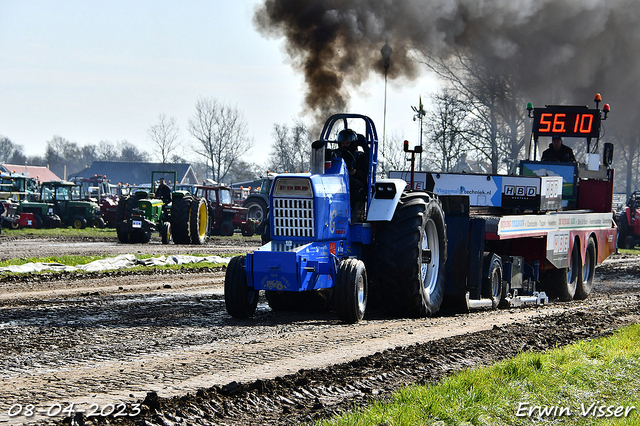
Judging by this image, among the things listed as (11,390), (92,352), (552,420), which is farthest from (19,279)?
(552,420)

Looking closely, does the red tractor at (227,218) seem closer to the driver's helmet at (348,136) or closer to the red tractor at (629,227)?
the red tractor at (629,227)

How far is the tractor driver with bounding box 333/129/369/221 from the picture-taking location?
986cm

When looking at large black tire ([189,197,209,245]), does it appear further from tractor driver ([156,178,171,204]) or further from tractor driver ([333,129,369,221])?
tractor driver ([333,129,369,221])

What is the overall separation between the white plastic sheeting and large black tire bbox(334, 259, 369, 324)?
8544 mm

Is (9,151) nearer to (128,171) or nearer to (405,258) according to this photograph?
(128,171)

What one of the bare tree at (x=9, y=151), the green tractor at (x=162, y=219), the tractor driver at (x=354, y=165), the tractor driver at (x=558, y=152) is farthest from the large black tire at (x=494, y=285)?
the bare tree at (x=9, y=151)

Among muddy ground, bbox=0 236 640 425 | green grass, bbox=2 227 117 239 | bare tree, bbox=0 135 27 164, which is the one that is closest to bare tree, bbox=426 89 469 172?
green grass, bbox=2 227 117 239

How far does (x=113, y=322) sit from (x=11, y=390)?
334 cm

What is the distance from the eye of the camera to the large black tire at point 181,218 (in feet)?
79.8

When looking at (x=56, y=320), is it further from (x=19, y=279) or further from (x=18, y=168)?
(x=18, y=168)

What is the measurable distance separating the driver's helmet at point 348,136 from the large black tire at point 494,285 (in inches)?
120

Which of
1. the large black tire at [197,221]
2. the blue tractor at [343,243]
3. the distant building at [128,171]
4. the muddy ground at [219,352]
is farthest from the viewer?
the distant building at [128,171]

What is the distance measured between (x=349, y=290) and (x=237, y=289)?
1.33 metres

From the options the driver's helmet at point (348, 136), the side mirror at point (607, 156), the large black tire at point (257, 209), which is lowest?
the large black tire at point (257, 209)
